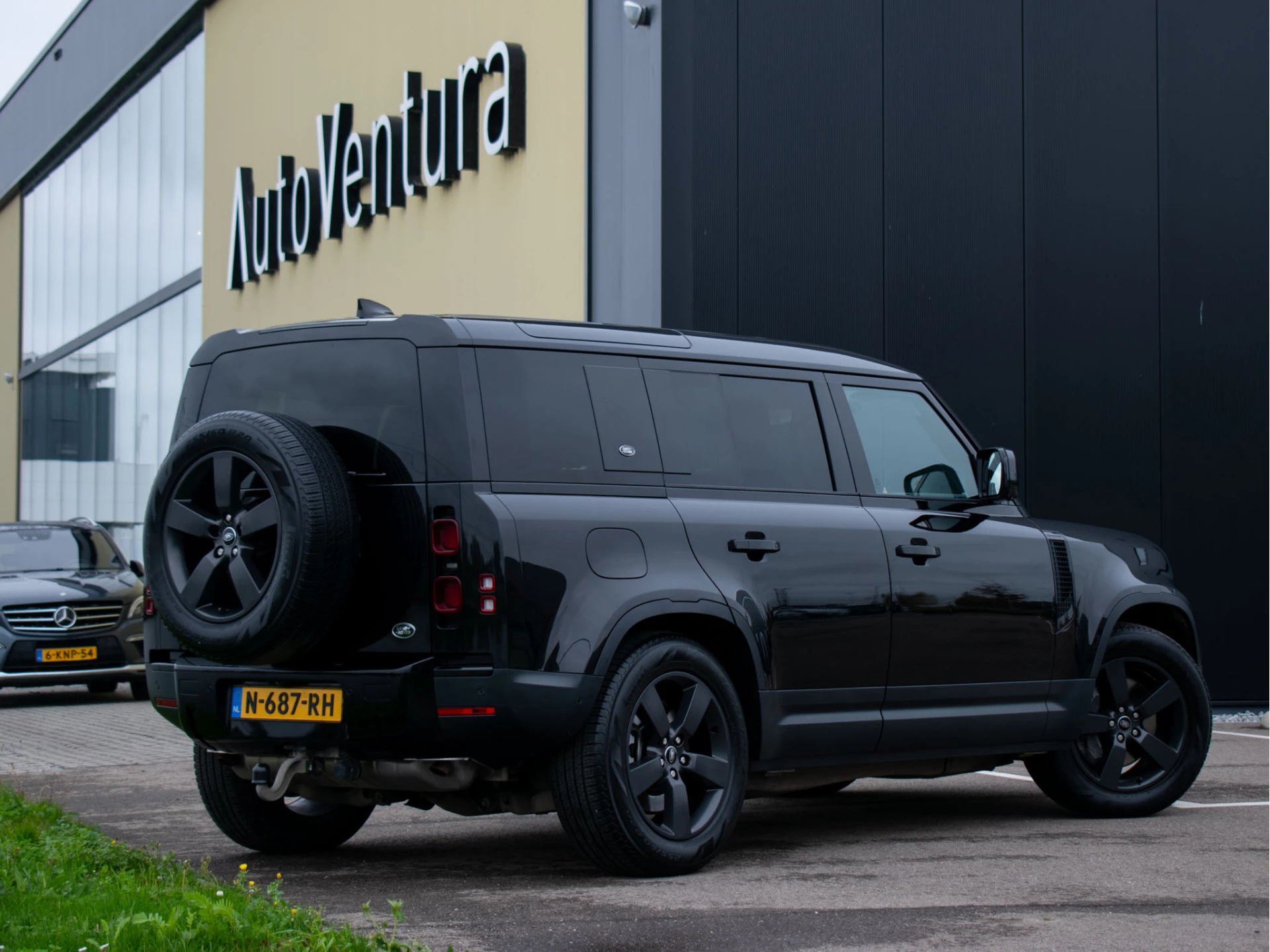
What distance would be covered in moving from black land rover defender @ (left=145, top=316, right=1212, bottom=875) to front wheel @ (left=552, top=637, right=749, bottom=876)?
0.01 metres

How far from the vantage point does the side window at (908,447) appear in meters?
6.96

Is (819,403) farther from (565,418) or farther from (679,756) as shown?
(679,756)

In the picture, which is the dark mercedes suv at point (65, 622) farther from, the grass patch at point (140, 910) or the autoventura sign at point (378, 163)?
the grass patch at point (140, 910)

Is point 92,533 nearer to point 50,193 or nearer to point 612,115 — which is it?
point 612,115

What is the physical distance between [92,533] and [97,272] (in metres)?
17.9

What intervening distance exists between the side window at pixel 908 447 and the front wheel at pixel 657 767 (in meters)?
1.43

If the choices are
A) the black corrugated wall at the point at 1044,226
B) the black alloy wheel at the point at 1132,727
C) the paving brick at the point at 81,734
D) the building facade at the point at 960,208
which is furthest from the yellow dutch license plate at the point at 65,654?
the black alloy wheel at the point at 1132,727

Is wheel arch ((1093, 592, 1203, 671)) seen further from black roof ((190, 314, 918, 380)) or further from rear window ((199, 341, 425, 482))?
rear window ((199, 341, 425, 482))

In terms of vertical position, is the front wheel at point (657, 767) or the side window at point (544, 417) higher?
the side window at point (544, 417)

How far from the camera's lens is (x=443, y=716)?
541 cm

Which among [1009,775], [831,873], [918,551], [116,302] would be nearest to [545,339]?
[918,551]

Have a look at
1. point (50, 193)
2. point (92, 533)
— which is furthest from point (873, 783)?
point (50, 193)

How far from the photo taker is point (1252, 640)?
1291 cm

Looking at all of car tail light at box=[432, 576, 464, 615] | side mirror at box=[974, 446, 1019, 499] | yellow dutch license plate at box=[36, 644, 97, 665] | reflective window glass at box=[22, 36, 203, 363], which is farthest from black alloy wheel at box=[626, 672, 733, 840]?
reflective window glass at box=[22, 36, 203, 363]
